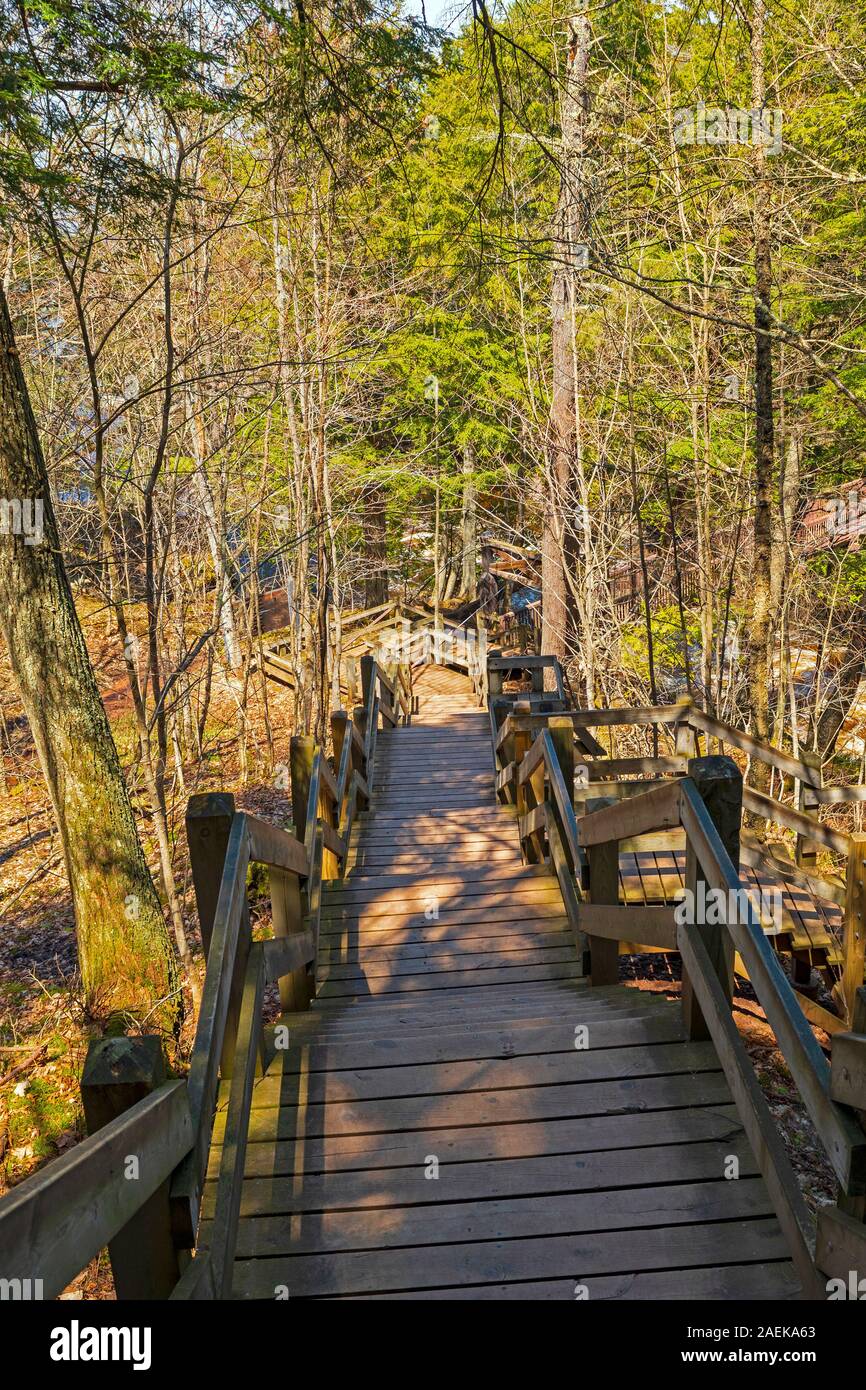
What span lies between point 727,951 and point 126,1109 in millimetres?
2186

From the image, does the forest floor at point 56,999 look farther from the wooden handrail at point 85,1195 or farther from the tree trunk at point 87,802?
the wooden handrail at point 85,1195

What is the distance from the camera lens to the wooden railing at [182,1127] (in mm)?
1442

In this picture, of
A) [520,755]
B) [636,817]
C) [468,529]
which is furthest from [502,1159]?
[468,529]

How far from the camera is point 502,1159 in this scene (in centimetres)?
300

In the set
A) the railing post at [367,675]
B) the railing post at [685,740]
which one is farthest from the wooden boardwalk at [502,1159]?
the railing post at [367,675]

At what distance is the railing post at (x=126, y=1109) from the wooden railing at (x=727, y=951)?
1.56m

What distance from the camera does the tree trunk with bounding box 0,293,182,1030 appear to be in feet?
21.7

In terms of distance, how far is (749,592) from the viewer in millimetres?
14164

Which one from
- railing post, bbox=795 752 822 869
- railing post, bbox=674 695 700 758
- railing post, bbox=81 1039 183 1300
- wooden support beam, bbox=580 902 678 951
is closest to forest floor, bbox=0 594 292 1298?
wooden support beam, bbox=580 902 678 951

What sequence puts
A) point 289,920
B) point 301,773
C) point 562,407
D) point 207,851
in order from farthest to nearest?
point 562,407, point 301,773, point 289,920, point 207,851

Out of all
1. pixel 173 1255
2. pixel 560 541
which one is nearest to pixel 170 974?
pixel 173 1255

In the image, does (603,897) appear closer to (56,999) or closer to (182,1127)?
(182,1127)
